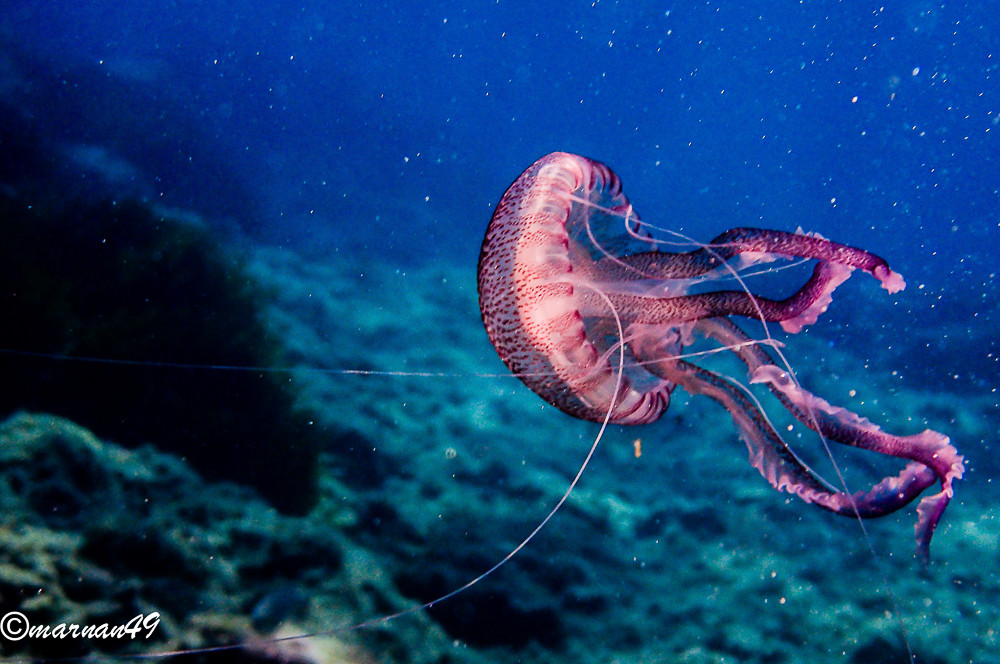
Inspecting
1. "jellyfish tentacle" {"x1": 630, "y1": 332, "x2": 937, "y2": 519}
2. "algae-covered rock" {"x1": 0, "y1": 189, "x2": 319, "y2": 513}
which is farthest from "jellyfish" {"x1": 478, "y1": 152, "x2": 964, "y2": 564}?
"algae-covered rock" {"x1": 0, "y1": 189, "x2": 319, "y2": 513}

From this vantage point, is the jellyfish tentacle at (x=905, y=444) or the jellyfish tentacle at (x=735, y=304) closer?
the jellyfish tentacle at (x=905, y=444)

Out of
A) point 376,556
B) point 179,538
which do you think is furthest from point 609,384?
point 179,538

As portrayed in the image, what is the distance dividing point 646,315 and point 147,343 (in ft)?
14.7

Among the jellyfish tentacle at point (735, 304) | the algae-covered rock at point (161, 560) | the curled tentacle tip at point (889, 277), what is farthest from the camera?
the algae-covered rock at point (161, 560)

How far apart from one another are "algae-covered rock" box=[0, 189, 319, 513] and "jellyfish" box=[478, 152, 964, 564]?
207 cm

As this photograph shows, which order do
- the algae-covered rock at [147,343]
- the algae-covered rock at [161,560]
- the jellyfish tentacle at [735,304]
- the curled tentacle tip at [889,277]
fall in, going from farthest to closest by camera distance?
the algae-covered rock at [147,343] → the algae-covered rock at [161,560] → the jellyfish tentacle at [735,304] → the curled tentacle tip at [889,277]

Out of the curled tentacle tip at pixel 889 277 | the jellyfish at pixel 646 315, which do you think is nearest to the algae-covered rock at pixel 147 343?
the jellyfish at pixel 646 315

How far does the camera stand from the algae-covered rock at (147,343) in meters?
4.03

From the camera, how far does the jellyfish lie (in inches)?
91.9

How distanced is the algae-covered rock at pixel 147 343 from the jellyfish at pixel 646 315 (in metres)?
2.07

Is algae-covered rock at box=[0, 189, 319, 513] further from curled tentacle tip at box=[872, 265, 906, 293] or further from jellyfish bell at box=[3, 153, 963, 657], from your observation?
curled tentacle tip at box=[872, 265, 906, 293]

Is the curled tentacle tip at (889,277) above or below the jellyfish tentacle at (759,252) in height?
below

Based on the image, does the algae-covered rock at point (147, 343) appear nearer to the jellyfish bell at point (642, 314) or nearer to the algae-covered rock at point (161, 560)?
the algae-covered rock at point (161, 560)

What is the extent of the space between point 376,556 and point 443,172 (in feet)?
49.1
